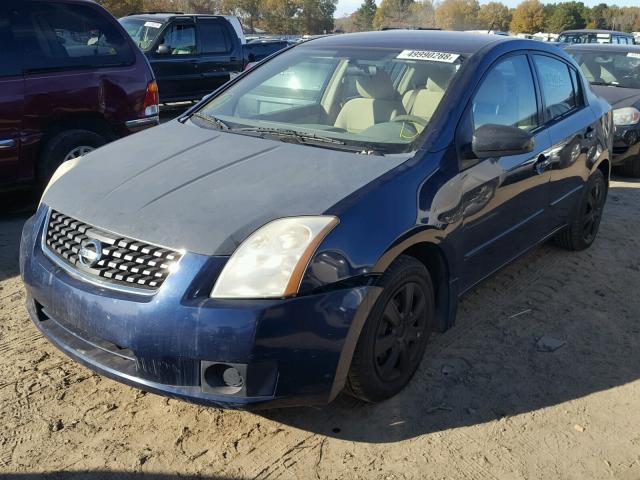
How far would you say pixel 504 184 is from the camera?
3656mm

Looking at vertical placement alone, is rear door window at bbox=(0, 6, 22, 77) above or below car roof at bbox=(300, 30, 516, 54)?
below

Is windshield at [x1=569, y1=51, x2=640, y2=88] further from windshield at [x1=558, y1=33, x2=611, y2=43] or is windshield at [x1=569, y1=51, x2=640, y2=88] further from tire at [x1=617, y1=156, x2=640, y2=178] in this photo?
windshield at [x1=558, y1=33, x2=611, y2=43]

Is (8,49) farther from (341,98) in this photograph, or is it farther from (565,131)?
(565,131)

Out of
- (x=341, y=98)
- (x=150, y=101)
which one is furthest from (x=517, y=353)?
(x=150, y=101)

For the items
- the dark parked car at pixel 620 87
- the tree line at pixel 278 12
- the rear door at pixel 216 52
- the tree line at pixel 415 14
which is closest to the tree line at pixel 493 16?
the tree line at pixel 415 14

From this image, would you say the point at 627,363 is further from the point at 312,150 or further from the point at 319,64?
the point at 319,64

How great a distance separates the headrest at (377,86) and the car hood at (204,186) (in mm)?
651

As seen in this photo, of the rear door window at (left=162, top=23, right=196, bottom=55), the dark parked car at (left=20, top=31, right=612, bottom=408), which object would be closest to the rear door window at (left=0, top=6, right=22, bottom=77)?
the dark parked car at (left=20, top=31, right=612, bottom=408)

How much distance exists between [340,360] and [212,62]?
1012cm

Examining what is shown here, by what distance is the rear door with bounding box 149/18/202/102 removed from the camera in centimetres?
1116

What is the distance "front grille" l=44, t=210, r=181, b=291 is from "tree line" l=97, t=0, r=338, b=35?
52218 mm

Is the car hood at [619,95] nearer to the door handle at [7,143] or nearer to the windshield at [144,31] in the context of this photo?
the door handle at [7,143]

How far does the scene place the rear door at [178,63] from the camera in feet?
36.6

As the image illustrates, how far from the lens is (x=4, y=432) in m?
2.80
